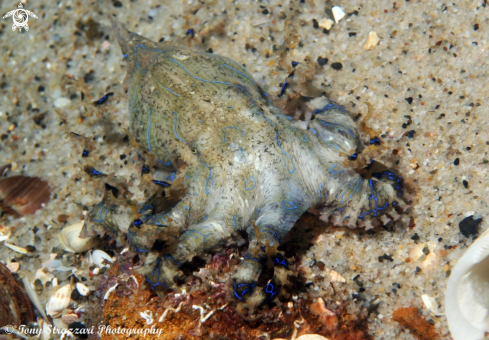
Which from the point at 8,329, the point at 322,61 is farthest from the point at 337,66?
the point at 8,329

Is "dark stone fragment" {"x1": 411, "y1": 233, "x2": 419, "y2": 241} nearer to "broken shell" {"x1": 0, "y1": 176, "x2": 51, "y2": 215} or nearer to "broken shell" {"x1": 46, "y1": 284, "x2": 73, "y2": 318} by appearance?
"broken shell" {"x1": 46, "y1": 284, "x2": 73, "y2": 318}

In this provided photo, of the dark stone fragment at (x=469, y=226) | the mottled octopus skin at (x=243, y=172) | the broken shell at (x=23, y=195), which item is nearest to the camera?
the mottled octopus skin at (x=243, y=172)

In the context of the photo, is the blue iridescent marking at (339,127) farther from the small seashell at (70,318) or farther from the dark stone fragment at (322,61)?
the small seashell at (70,318)

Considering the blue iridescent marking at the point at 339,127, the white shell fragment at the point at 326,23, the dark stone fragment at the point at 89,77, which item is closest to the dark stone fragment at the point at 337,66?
the white shell fragment at the point at 326,23

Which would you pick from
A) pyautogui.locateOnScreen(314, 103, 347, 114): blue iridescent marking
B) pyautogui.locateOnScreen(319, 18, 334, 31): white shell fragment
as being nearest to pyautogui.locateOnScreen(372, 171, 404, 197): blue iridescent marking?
pyautogui.locateOnScreen(314, 103, 347, 114): blue iridescent marking

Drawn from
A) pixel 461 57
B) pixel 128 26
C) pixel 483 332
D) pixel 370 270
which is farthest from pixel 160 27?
pixel 483 332

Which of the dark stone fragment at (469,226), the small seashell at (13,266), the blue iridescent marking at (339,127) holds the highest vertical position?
the blue iridescent marking at (339,127)

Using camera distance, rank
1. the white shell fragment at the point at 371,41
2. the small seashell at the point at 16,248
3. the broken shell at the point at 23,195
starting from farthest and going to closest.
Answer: the broken shell at the point at 23,195 → the small seashell at the point at 16,248 → the white shell fragment at the point at 371,41
